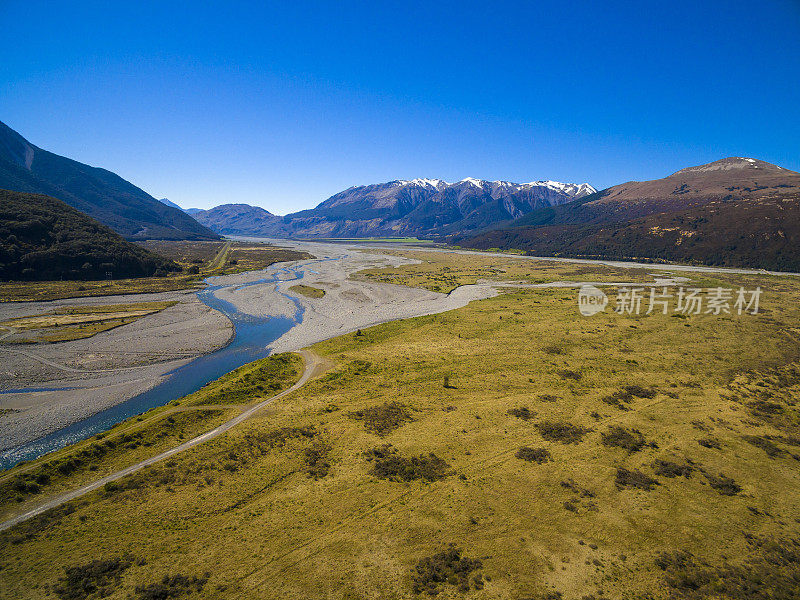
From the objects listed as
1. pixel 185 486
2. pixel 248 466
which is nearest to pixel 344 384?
pixel 248 466

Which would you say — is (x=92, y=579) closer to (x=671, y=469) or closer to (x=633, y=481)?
(x=633, y=481)

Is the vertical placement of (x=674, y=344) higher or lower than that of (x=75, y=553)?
higher

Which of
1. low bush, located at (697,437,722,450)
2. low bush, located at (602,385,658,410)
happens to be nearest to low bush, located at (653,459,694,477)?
low bush, located at (697,437,722,450)

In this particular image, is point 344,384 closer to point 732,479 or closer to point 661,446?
point 661,446

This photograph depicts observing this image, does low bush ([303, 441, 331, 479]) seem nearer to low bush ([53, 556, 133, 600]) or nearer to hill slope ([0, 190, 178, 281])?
low bush ([53, 556, 133, 600])

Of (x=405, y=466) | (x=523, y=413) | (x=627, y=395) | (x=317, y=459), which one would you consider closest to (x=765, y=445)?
(x=627, y=395)

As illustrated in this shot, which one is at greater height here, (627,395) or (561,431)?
(627,395)

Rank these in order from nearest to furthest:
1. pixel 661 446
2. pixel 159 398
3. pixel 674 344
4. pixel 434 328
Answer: pixel 661 446 < pixel 159 398 < pixel 674 344 < pixel 434 328
